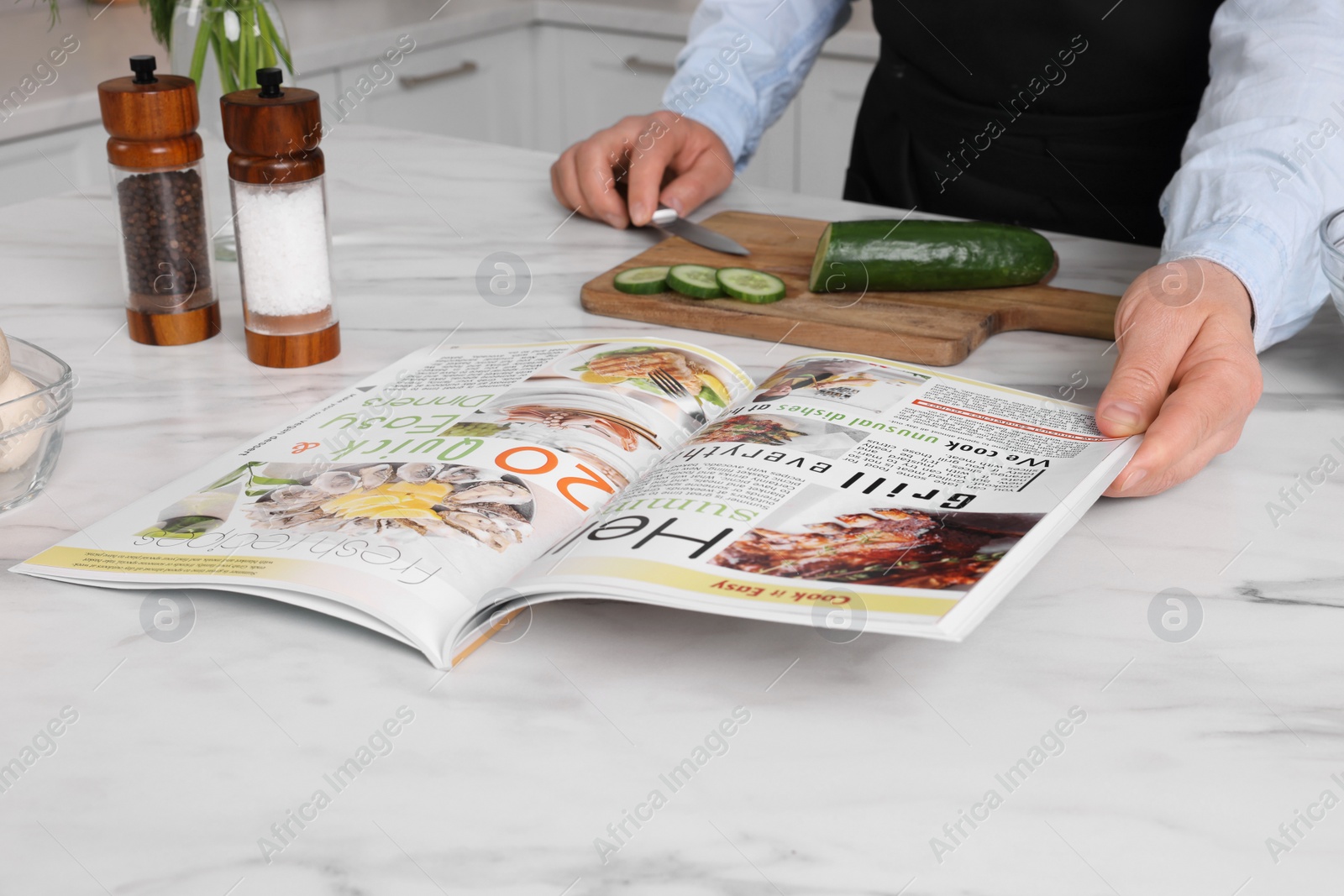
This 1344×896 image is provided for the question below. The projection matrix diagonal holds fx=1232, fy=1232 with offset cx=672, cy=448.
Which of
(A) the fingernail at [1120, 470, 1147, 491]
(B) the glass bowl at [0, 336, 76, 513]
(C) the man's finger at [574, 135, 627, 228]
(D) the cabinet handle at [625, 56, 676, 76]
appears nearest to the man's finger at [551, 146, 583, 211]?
(C) the man's finger at [574, 135, 627, 228]

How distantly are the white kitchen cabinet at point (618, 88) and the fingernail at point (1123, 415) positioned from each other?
2030 millimetres

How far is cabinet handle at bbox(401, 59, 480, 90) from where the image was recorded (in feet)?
8.18

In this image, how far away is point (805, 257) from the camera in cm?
117

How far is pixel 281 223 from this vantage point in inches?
35.5

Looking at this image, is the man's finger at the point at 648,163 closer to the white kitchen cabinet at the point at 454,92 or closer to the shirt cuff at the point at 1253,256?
the shirt cuff at the point at 1253,256

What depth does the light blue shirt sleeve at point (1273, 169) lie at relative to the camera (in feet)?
3.07

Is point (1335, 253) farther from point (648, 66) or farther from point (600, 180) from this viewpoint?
point (648, 66)

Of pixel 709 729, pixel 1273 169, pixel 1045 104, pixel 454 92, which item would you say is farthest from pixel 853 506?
pixel 454 92

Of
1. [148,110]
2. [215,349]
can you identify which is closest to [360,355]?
[215,349]

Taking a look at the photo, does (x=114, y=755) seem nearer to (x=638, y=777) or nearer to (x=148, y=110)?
(x=638, y=777)

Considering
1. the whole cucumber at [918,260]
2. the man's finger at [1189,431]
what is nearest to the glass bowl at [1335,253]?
the man's finger at [1189,431]

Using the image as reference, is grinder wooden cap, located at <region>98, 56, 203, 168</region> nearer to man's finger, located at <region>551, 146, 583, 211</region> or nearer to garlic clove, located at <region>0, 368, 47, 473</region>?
garlic clove, located at <region>0, 368, 47, 473</region>

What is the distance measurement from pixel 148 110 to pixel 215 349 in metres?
0.19

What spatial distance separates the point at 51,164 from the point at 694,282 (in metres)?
1.33
